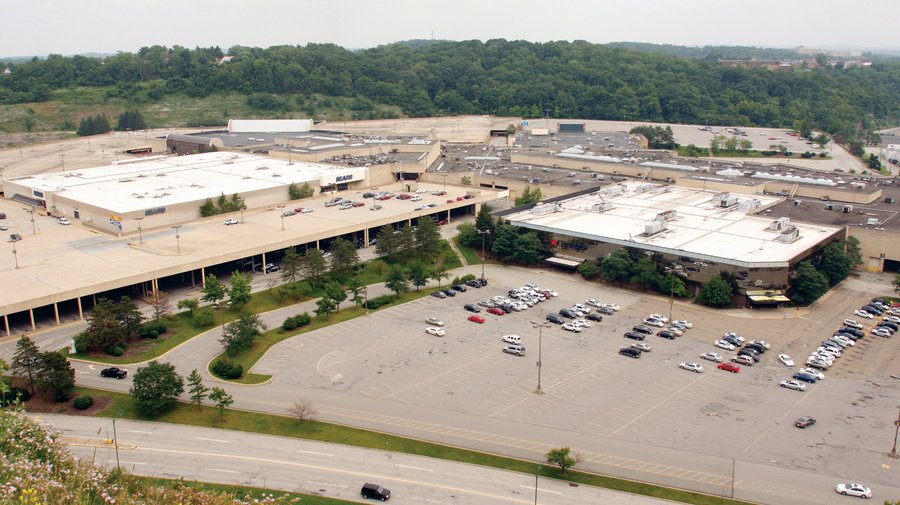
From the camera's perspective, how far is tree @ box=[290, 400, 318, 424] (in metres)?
29.7

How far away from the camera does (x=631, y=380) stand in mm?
33781

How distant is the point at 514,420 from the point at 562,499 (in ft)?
17.9

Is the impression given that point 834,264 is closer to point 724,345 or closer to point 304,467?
point 724,345

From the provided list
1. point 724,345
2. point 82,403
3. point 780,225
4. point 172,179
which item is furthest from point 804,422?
point 172,179

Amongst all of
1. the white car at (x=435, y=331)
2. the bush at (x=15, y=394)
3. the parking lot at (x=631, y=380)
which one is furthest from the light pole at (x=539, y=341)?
the bush at (x=15, y=394)

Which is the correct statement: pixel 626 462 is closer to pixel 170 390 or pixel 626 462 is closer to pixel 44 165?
pixel 170 390

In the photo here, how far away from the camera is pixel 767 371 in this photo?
35000mm

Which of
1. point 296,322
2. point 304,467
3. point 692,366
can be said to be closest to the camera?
point 304,467

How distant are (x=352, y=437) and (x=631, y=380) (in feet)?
43.8

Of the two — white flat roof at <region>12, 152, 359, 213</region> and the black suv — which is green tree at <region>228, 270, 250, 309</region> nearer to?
white flat roof at <region>12, 152, 359, 213</region>

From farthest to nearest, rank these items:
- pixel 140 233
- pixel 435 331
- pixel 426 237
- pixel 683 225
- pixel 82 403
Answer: pixel 683 225
pixel 426 237
pixel 140 233
pixel 435 331
pixel 82 403

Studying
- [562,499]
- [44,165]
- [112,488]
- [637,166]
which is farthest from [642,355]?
[44,165]

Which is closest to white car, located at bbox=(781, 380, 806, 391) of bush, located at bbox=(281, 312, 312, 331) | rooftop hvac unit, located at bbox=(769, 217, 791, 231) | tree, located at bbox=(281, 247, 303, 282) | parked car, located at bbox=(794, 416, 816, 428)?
parked car, located at bbox=(794, 416, 816, 428)

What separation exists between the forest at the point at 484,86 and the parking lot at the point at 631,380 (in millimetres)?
84233
